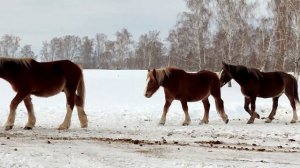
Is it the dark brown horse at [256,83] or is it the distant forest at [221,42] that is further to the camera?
the distant forest at [221,42]

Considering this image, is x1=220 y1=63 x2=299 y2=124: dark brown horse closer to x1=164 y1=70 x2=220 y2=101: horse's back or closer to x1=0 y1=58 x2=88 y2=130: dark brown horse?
x1=164 y1=70 x2=220 y2=101: horse's back

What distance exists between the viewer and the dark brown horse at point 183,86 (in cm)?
1405

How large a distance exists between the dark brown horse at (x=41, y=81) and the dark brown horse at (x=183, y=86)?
2.38 metres

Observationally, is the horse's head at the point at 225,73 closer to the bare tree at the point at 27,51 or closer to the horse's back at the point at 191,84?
the horse's back at the point at 191,84

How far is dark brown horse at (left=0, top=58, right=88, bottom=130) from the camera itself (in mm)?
11586

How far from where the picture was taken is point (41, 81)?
39.4 ft

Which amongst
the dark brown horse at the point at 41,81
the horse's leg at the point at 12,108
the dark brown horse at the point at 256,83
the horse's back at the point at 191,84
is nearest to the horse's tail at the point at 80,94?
the dark brown horse at the point at 41,81

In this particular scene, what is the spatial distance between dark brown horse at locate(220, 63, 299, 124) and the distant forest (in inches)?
503

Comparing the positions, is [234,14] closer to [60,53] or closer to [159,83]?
[159,83]

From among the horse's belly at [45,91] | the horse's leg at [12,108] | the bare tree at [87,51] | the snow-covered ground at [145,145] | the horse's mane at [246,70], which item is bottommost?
the snow-covered ground at [145,145]

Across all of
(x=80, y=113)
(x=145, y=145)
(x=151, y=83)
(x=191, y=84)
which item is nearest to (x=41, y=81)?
(x=80, y=113)

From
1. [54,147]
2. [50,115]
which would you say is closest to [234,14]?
[50,115]

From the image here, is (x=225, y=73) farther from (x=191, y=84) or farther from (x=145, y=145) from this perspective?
(x=145, y=145)

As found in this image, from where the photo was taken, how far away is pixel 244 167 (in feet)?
21.7
